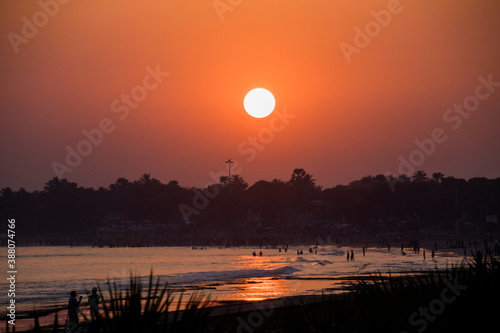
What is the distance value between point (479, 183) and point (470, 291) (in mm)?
190575

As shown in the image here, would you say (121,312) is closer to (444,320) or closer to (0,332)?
(444,320)

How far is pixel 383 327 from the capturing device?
31.9ft
